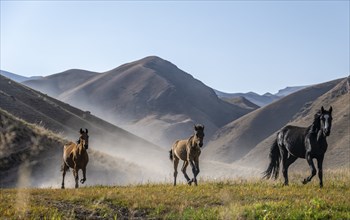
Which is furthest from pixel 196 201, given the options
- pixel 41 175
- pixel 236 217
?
pixel 41 175

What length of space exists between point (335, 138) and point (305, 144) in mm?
118934

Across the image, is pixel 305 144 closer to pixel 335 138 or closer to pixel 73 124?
pixel 73 124

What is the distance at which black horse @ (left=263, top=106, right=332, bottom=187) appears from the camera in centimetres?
1725

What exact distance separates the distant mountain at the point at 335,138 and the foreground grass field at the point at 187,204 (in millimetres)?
85923

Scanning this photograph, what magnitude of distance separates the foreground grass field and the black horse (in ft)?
6.32

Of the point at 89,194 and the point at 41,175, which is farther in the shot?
the point at 41,175

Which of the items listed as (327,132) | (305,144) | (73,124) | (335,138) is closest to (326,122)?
(327,132)

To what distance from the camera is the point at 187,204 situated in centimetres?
1323

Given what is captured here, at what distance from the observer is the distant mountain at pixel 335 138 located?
378 ft

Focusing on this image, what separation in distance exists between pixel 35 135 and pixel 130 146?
36.3 m

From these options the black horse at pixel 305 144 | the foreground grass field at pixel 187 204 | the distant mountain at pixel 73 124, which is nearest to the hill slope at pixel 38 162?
the distant mountain at pixel 73 124

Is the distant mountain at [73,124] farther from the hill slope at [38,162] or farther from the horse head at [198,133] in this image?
the horse head at [198,133]

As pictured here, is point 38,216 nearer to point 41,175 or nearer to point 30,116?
point 41,175

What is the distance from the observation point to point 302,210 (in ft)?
39.2
